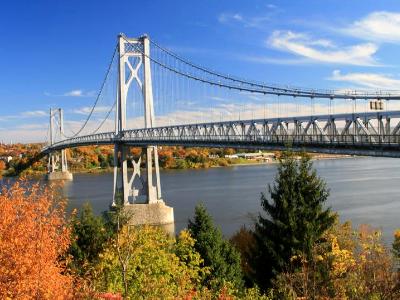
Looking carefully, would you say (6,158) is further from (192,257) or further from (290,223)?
(192,257)

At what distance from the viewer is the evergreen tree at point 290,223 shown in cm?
1382

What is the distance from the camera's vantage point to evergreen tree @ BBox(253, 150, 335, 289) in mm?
13820

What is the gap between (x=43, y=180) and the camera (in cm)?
8600

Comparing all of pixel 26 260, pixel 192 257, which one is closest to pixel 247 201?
pixel 192 257

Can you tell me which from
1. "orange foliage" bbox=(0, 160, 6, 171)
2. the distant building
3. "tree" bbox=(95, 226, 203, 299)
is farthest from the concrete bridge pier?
the distant building

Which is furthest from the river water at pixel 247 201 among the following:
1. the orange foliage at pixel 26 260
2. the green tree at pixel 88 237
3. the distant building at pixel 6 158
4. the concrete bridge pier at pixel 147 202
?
the distant building at pixel 6 158

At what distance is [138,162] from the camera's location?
38.8 metres

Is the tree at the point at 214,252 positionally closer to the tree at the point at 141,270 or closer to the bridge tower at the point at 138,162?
the tree at the point at 141,270

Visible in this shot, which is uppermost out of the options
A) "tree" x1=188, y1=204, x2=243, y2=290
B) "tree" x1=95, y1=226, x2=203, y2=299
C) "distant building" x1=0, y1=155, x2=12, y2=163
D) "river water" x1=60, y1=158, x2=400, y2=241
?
"distant building" x1=0, y1=155, x2=12, y2=163

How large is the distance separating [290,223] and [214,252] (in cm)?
290

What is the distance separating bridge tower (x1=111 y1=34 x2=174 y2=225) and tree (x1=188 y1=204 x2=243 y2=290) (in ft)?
54.4

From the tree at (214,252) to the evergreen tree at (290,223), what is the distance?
3.80ft

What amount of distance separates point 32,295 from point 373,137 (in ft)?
37.2

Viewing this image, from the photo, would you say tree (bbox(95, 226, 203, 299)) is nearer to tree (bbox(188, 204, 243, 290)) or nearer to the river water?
tree (bbox(188, 204, 243, 290))
